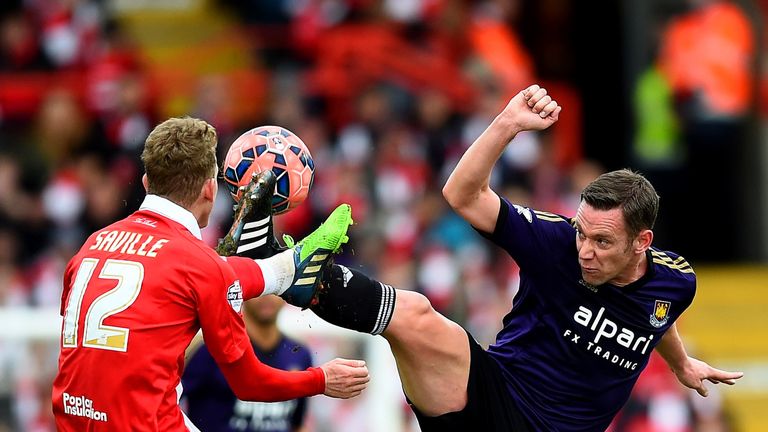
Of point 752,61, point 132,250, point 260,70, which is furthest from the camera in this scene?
point 752,61

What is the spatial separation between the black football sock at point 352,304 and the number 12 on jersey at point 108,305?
935 millimetres

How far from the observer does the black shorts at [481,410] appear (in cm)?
582

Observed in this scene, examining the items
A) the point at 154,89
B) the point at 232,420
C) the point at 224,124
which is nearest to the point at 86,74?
the point at 154,89

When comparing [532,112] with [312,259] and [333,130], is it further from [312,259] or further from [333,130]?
[333,130]

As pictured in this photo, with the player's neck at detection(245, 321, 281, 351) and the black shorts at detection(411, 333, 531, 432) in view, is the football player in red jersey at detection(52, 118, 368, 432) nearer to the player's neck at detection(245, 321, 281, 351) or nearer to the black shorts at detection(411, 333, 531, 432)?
the black shorts at detection(411, 333, 531, 432)

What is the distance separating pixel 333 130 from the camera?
12688 mm

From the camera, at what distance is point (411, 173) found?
12.2m

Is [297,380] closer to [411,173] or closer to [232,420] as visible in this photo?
[232,420]

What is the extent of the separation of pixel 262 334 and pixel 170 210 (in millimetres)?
2108

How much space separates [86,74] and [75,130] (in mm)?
742

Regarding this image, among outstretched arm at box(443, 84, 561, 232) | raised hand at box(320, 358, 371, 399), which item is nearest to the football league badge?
outstretched arm at box(443, 84, 561, 232)

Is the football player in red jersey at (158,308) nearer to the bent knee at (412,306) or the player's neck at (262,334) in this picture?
the bent knee at (412,306)

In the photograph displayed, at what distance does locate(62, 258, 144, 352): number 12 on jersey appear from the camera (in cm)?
478

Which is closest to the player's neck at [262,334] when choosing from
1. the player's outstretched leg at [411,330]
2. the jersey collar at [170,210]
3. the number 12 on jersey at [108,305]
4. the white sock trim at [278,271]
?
the player's outstretched leg at [411,330]
